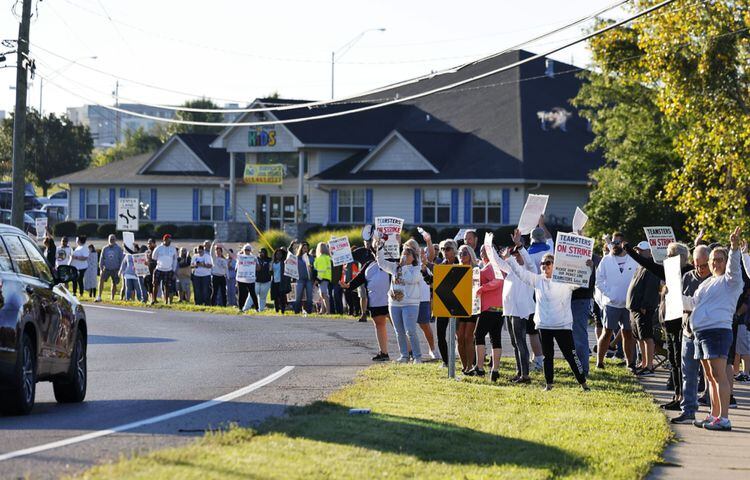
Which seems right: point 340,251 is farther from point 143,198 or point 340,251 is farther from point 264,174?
point 143,198

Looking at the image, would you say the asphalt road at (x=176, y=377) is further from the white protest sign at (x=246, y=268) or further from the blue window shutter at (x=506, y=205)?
the blue window shutter at (x=506, y=205)

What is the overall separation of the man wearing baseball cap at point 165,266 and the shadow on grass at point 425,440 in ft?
72.2

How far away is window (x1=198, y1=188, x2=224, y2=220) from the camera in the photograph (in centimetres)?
6494

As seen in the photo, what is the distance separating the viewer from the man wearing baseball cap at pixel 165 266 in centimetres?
3334

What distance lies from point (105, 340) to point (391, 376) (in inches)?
341

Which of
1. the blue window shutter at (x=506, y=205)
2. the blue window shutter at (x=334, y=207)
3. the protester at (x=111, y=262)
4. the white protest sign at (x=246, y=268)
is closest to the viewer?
the white protest sign at (x=246, y=268)

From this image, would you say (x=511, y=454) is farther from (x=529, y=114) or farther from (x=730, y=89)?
(x=529, y=114)

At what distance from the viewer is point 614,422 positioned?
41.5 ft

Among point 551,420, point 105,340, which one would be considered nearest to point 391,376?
point 551,420

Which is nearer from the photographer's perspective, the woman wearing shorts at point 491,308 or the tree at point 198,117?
the woman wearing shorts at point 491,308

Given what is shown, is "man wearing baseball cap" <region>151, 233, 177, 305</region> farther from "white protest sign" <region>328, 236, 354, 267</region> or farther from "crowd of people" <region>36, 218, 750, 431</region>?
"crowd of people" <region>36, 218, 750, 431</region>

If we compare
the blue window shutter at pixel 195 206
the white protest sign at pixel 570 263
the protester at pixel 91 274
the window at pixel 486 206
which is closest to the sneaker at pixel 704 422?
the white protest sign at pixel 570 263

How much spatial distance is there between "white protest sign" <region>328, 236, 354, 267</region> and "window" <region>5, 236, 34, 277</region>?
16409mm

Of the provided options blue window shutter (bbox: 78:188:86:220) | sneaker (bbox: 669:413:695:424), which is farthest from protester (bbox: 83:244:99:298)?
blue window shutter (bbox: 78:188:86:220)
